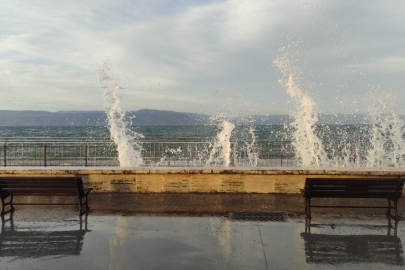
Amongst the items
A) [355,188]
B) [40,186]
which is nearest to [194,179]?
[40,186]

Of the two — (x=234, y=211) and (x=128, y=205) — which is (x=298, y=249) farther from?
(x=128, y=205)

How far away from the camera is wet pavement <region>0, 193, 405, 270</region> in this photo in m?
4.93

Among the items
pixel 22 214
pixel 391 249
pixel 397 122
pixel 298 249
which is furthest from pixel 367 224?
pixel 397 122

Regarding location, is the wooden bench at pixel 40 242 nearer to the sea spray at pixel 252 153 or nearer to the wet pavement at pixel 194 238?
the wet pavement at pixel 194 238

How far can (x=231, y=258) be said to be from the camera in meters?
5.04

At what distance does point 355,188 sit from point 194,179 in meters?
4.07

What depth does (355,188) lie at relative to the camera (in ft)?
23.2

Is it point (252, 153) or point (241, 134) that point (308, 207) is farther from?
point (241, 134)

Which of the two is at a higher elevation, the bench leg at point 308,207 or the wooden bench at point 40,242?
the bench leg at point 308,207

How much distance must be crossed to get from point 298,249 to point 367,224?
2.10 metres

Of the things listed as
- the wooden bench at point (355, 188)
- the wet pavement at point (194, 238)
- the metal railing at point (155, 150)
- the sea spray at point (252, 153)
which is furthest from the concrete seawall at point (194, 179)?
the metal railing at point (155, 150)

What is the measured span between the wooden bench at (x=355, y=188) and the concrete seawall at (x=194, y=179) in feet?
7.68

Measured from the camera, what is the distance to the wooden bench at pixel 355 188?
23.0ft

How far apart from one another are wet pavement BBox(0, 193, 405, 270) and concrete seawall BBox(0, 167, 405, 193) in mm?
1200
